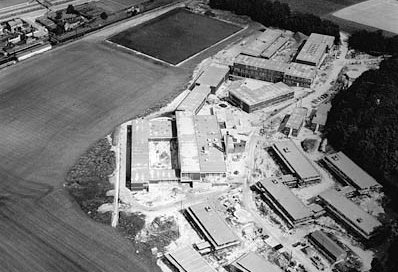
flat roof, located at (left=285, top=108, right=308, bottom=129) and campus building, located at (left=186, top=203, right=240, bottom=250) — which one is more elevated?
flat roof, located at (left=285, top=108, right=308, bottom=129)

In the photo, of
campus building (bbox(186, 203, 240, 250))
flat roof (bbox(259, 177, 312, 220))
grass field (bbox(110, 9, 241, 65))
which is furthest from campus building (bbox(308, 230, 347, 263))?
grass field (bbox(110, 9, 241, 65))

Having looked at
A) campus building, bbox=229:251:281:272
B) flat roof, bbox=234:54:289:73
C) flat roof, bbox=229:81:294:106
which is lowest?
campus building, bbox=229:251:281:272

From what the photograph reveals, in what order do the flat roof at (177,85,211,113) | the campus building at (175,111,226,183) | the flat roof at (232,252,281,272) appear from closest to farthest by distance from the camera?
the flat roof at (232,252,281,272), the campus building at (175,111,226,183), the flat roof at (177,85,211,113)

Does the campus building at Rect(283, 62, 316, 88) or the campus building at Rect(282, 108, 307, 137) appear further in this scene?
the campus building at Rect(283, 62, 316, 88)

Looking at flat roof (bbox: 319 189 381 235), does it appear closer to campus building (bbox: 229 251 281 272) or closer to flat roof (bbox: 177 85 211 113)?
campus building (bbox: 229 251 281 272)

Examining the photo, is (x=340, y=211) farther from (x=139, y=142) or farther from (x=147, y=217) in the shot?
(x=139, y=142)

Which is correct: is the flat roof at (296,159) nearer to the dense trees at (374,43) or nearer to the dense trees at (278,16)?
the dense trees at (374,43)
